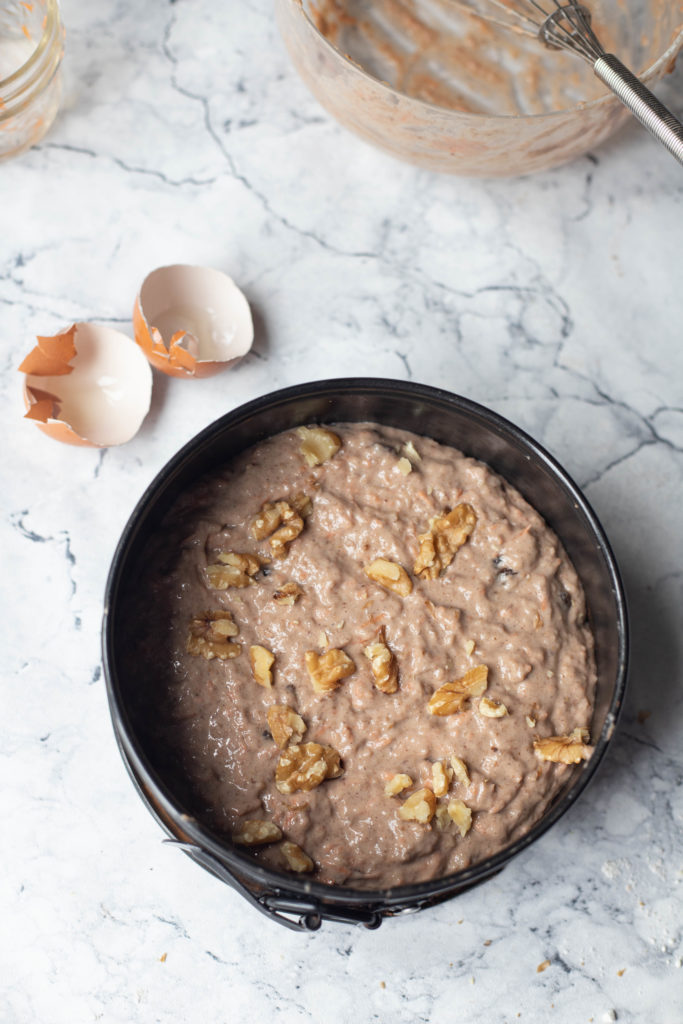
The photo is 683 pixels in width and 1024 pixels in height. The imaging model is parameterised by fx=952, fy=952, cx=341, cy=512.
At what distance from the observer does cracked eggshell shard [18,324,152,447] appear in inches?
71.3

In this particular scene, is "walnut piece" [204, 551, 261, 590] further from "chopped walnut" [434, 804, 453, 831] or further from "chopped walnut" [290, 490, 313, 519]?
"chopped walnut" [434, 804, 453, 831]

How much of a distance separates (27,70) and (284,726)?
4.27 ft

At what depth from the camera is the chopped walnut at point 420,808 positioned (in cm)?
149

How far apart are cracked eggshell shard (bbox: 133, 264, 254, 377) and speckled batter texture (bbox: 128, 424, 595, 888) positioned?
1.16ft

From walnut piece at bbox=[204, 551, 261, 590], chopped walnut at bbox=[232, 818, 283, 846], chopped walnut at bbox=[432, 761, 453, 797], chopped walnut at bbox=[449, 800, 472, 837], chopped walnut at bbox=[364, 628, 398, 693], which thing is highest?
chopped walnut at bbox=[364, 628, 398, 693]

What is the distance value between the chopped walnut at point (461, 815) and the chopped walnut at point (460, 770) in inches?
1.4

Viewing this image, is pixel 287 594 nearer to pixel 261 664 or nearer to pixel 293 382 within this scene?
pixel 261 664

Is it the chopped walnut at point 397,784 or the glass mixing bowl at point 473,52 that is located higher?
the glass mixing bowl at point 473,52

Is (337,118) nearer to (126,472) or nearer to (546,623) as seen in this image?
(126,472)

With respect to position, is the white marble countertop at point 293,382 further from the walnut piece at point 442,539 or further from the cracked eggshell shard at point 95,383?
the walnut piece at point 442,539

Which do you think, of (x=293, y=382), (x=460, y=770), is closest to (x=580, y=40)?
(x=293, y=382)

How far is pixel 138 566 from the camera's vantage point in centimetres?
159

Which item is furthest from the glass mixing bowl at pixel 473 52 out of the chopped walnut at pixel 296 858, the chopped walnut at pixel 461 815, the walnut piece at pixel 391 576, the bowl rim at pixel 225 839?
the chopped walnut at pixel 296 858

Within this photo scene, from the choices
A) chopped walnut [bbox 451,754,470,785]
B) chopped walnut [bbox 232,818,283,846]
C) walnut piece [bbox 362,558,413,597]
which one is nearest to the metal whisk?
walnut piece [bbox 362,558,413,597]
